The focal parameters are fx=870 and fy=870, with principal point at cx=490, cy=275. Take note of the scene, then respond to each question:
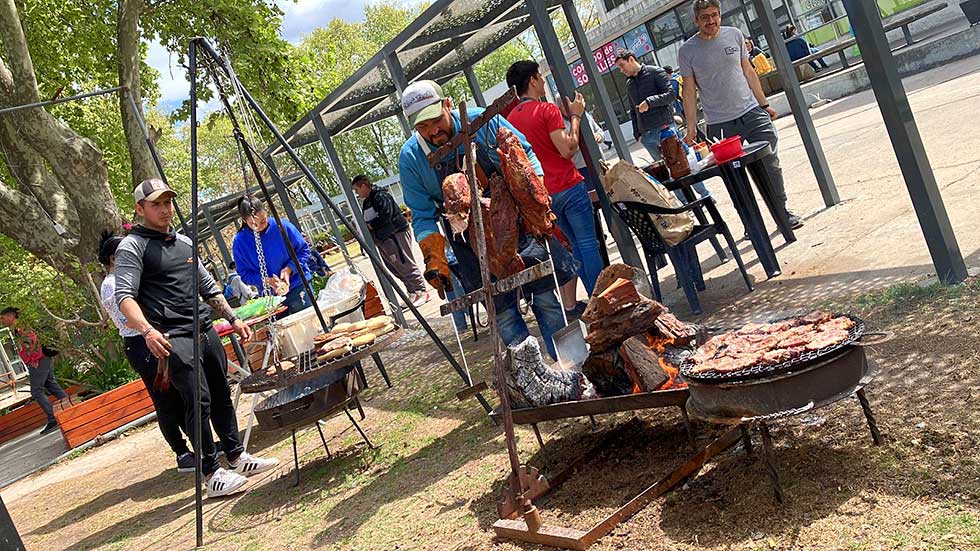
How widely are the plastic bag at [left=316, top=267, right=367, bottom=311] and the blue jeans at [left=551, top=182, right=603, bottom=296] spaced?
108 inches

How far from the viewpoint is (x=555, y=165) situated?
6547 millimetres

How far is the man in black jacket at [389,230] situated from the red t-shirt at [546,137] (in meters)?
5.09

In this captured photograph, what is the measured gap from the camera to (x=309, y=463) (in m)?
6.70

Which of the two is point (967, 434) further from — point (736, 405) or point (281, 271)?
point (281, 271)

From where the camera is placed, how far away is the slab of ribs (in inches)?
130

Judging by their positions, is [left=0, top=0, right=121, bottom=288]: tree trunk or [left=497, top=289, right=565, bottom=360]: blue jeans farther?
[left=0, top=0, right=121, bottom=288]: tree trunk

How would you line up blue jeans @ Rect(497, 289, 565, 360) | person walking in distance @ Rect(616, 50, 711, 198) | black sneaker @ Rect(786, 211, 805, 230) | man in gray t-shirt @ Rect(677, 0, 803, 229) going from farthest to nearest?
person walking in distance @ Rect(616, 50, 711, 198), black sneaker @ Rect(786, 211, 805, 230), man in gray t-shirt @ Rect(677, 0, 803, 229), blue jeans @ Rect(497, 289, 565, 360)

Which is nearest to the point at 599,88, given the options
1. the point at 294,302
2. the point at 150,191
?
the point at 294,302

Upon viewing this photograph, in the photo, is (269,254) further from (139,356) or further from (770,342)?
(770,342)

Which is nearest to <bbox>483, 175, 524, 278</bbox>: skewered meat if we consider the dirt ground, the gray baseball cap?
the dirt ground

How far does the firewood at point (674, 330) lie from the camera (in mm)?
4242

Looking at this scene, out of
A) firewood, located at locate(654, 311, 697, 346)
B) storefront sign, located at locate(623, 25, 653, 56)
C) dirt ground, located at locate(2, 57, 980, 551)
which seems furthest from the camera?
storefront sign, located at locate(623, 25, 653, 56)

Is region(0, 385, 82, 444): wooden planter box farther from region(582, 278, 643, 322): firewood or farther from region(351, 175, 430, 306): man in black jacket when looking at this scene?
region(582, 278, 643, 322): firewood

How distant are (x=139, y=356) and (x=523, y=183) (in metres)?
3.66
